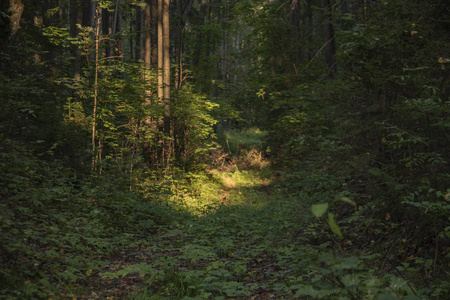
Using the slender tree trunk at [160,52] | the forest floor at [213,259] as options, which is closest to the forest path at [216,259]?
the forest floor at [213,259]

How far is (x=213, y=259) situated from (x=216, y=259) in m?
0.19

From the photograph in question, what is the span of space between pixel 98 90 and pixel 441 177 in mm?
7859

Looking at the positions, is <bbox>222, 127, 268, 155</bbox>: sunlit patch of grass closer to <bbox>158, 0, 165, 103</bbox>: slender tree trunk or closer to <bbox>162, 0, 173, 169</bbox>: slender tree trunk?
<bbox>162, 0, 173, 169</bbox>: slender tree trunk

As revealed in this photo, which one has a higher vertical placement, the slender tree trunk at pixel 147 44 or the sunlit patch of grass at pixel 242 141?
the slender tree trunk at pixel 147 44

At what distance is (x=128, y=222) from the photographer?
293 inches

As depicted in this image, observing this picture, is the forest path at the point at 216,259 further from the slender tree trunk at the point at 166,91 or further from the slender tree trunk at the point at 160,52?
the slender tree trunk at the point at 160,52

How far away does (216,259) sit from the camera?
592cm

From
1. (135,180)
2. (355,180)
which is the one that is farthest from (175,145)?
(355,180)

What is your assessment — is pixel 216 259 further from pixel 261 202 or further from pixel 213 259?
pixel 261 202

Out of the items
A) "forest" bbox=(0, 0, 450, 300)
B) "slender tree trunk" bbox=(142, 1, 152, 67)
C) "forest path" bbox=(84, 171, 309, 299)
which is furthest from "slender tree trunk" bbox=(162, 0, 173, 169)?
"forest path" bbox=(84, 171, 309, 299)

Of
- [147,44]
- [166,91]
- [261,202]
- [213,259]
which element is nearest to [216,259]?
[213,259]

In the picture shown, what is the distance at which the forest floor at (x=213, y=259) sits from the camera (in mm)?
4301

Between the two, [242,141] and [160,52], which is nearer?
[160,52]

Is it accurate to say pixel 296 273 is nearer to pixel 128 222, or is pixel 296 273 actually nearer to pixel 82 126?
pixel 128 222
